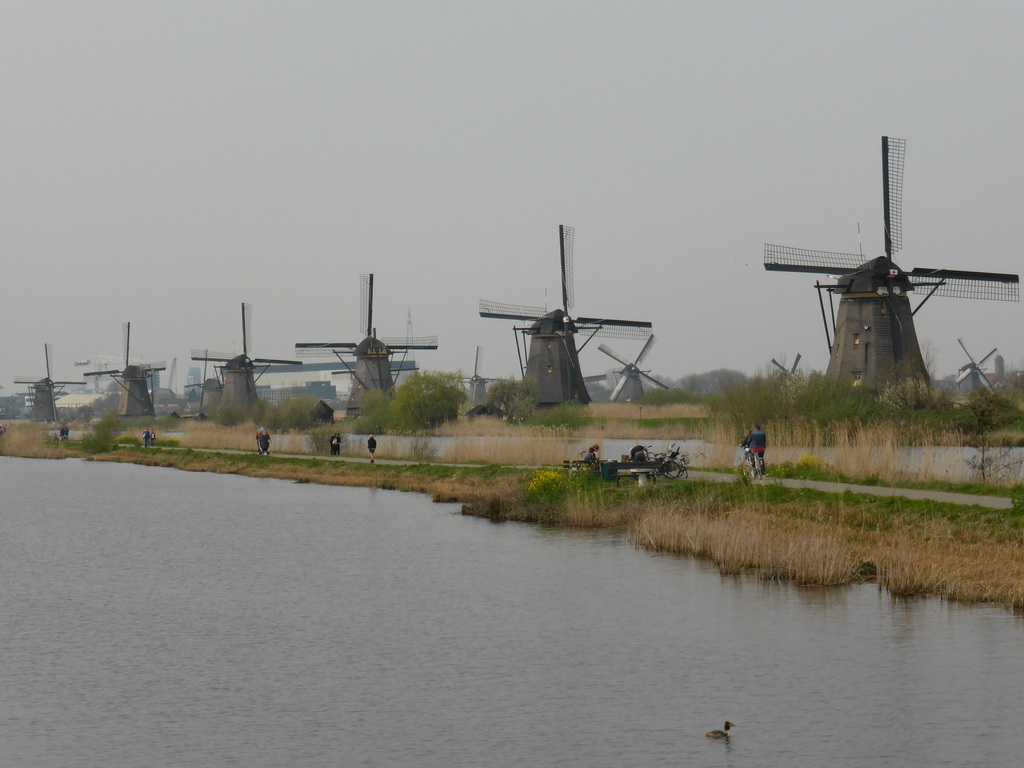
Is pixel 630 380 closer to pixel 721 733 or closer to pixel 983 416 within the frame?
pixel 983 416

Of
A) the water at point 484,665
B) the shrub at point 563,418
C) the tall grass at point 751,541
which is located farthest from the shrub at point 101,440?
the tall grass at point 751,541

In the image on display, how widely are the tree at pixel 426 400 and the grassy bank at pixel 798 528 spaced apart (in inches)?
1422

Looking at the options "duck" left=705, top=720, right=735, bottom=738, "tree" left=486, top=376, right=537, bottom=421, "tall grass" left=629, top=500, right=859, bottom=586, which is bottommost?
"duck" left=705, top=720, right=735, bottom=738

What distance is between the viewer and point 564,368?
251 ft

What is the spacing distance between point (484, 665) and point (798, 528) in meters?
9.56

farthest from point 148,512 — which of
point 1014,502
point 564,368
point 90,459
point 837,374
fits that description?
point 564,368

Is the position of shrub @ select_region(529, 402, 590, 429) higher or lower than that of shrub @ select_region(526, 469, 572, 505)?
higher

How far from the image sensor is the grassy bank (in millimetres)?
18500

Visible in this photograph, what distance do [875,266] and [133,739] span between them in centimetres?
4742

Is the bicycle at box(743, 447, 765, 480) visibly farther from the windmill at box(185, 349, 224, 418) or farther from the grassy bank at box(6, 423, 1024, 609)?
the windmill at box(185, 349, 224, 418)

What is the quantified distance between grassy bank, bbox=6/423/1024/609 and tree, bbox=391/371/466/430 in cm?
3613

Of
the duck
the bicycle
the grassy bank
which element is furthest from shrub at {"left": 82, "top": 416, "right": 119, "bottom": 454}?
the duck

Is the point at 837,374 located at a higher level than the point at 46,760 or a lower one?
higher

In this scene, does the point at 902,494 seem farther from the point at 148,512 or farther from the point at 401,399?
the point at 401,399
